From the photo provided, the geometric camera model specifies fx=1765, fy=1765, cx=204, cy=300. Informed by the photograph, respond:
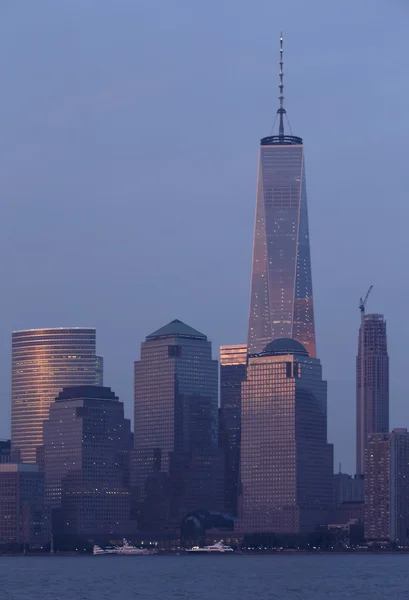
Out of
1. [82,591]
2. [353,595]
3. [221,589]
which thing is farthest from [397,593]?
[82,591]

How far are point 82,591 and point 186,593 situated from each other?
12.5 m

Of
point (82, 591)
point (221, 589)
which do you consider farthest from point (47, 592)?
point (221, 589)

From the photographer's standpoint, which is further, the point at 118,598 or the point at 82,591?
the point at 82,591

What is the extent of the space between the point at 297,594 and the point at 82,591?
85.1 ft

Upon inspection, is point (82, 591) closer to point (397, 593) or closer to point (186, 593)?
point (186, 593)

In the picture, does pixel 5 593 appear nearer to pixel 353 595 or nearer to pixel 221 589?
pixel 221 589

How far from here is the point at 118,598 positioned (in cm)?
18625

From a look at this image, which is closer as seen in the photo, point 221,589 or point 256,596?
point 256,596

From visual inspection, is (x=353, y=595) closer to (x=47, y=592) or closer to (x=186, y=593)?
(x=186, y=593)

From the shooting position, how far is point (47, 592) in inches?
7717

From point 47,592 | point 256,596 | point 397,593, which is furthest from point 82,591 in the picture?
point 397,593

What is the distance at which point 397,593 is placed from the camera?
624 feet

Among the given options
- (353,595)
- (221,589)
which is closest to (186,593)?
(221,589)

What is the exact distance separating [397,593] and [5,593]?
43.1m
